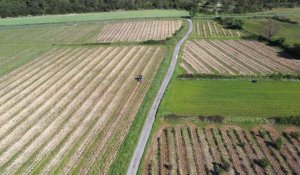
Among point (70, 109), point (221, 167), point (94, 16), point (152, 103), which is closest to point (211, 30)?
point (94, 16)

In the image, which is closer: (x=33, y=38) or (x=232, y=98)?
(x=232, y=98)

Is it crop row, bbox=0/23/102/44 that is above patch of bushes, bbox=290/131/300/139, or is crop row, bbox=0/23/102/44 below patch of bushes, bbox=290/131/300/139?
above

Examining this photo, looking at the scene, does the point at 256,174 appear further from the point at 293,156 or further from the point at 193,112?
the point at 193,112

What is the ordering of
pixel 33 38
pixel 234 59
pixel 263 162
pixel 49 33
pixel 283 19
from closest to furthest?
pixel 263 162, pixel 234 59, pixel 33 38, pixel 49 33, pixel 283 19

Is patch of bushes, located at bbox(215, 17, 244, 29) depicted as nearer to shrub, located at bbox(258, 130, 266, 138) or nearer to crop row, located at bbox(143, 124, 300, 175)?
crop row, located at bbox(143, 124, 300, 175)

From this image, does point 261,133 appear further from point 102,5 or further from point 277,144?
point 102,5

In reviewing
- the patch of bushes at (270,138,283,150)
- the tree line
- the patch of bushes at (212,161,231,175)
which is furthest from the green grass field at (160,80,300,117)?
the tree line

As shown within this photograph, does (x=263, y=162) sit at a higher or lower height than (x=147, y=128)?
lower
